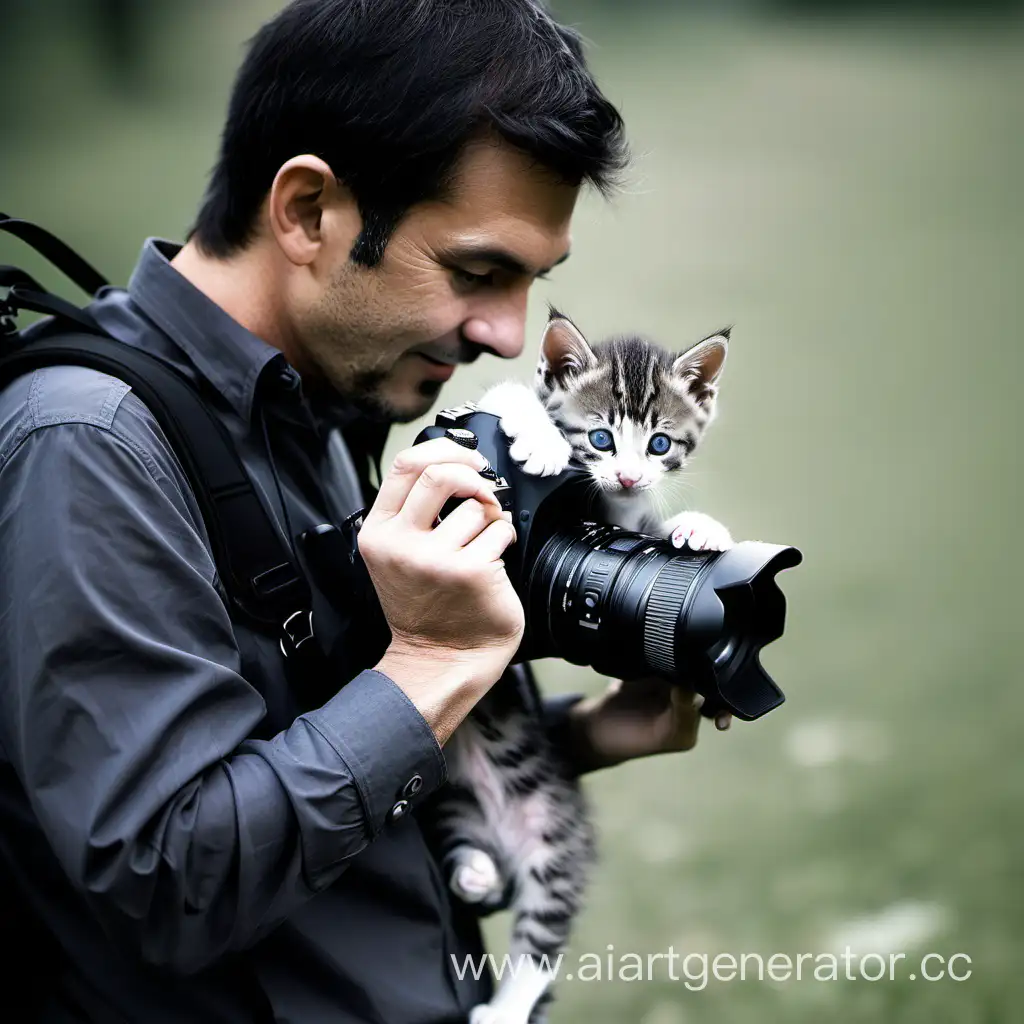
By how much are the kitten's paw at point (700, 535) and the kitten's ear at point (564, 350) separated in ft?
0.76

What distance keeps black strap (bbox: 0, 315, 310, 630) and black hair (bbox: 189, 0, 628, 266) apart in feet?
0.87

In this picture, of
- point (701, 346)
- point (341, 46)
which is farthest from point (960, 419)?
point (341, 46)

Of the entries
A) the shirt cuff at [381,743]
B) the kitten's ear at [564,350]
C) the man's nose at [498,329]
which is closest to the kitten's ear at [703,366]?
the kitten's ear at [564,350]

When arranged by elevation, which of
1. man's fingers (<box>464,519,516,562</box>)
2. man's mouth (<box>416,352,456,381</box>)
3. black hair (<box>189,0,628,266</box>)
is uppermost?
black hair (<box>189,0,628,266</box>)

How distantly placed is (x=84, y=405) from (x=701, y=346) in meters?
0.67

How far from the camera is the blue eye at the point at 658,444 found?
1246mm

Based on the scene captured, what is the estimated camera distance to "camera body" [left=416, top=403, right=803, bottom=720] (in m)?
0.97

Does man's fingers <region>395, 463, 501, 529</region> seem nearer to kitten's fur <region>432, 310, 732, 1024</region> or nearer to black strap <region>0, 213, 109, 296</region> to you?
kitten's fur <region>432, 310, 732, 1024</region>

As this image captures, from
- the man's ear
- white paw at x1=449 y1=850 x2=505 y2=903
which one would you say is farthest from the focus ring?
the man's ear

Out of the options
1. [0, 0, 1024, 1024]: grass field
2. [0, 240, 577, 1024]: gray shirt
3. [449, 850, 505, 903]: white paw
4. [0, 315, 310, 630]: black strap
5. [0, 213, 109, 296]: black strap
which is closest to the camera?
[0, 240, 577, 1024]: gray shirt

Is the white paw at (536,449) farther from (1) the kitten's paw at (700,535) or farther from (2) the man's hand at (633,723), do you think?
(2) the man's hand at (633,723)

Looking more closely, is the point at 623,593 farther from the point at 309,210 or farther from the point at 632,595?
the point at 309,210

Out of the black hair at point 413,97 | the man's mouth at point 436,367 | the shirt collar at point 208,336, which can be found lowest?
the man's mouth at point 436,367

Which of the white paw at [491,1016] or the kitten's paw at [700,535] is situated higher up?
the kitten's paw at [700,535]
